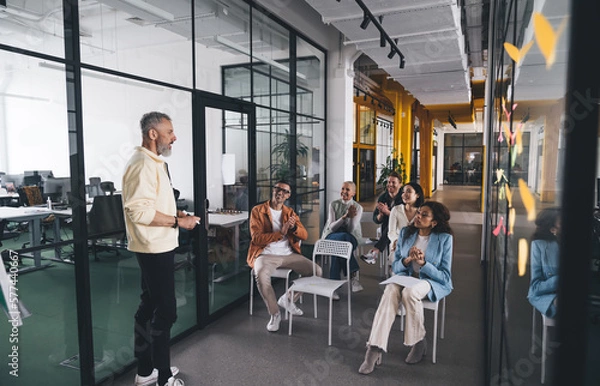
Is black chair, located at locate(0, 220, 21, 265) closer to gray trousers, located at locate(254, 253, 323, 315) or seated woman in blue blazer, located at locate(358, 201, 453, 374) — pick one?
gray trousers, located at locate(254, 253, 323, 315)

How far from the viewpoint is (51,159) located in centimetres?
272

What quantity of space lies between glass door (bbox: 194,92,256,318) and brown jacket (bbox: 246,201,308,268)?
38cm

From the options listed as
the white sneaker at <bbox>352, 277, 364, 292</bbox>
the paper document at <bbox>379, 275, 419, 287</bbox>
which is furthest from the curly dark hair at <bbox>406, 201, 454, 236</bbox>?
the white sneaker at <bbox>352, 277, 364, 292</bbox>

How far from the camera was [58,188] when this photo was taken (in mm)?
2760

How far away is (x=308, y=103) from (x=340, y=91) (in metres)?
0.78

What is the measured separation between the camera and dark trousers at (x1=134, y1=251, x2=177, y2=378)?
2777mm

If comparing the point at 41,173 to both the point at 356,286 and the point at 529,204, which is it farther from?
the point at 356,286

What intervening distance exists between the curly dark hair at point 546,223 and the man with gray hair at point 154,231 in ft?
7.75

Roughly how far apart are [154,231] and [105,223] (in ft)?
2.08

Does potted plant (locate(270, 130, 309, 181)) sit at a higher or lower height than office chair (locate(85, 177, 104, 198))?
higher

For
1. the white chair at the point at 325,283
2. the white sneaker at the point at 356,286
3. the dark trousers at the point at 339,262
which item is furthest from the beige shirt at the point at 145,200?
the white sneaker at the point at 356,286

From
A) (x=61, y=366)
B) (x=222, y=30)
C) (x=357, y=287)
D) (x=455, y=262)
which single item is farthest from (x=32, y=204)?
(x=455, y=262)

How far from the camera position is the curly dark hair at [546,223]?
0.54 meters

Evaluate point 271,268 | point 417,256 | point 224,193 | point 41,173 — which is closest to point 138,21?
point 41,173
